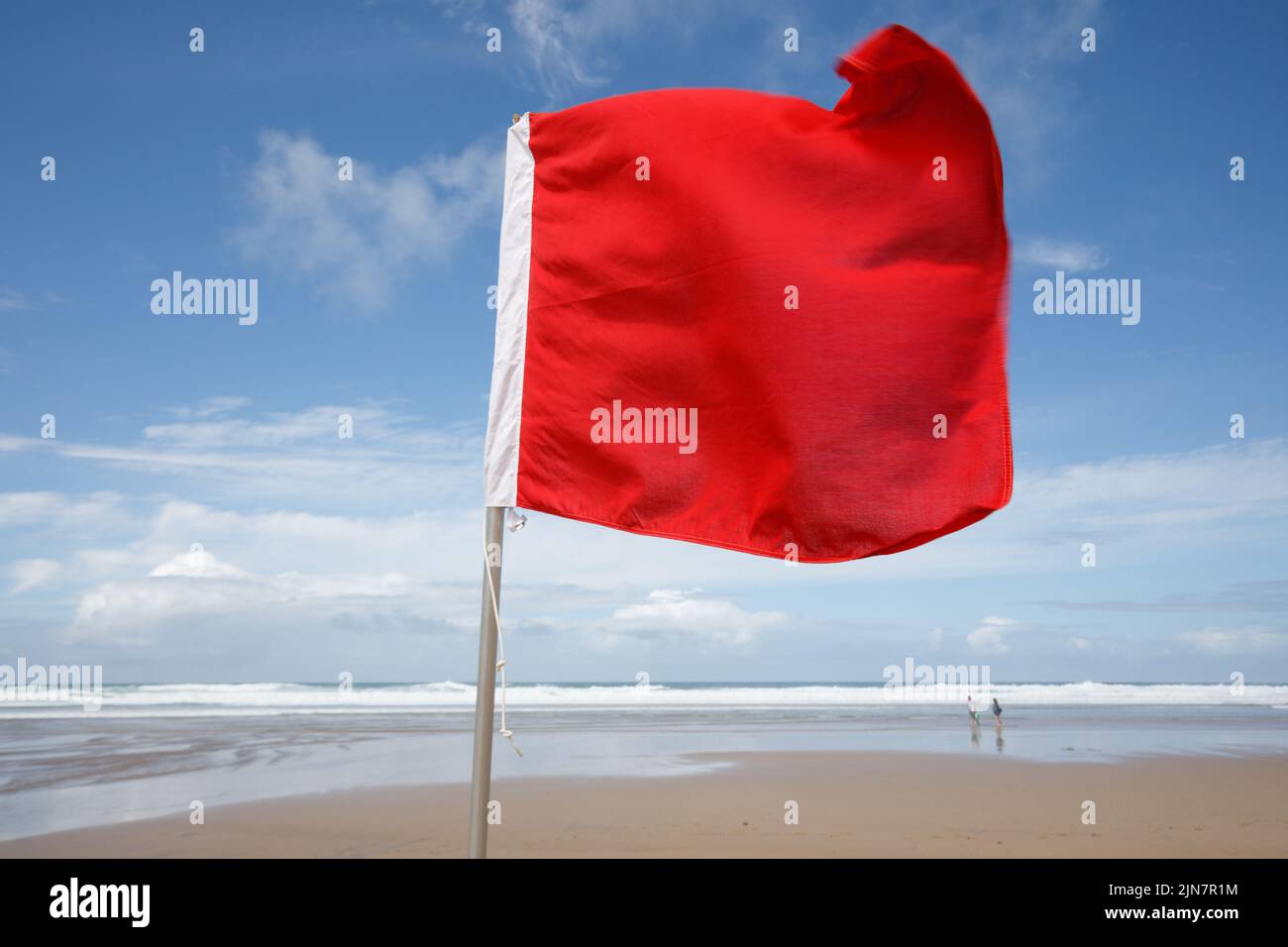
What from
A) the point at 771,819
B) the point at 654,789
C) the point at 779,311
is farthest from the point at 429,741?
the point at 779,311

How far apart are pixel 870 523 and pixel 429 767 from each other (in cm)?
1663

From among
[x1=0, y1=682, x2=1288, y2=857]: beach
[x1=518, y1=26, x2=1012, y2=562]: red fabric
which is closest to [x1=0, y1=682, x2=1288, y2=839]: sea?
[x1=0, y1=682, x2=1288, y2=857]: beach

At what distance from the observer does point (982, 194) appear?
423 cm

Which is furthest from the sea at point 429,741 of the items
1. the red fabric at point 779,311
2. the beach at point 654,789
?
the red fabric at point 779,311

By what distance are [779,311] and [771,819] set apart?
11.2m

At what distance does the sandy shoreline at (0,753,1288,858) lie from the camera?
11781 millimetres

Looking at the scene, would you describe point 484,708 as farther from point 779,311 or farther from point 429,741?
point 429,741

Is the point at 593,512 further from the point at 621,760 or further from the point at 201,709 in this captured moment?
the point at 201,709

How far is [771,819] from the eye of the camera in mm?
13773

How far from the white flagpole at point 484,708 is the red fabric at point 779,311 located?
59 centimetres

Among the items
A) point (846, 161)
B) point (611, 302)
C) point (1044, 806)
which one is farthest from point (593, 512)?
point (1044, 806)

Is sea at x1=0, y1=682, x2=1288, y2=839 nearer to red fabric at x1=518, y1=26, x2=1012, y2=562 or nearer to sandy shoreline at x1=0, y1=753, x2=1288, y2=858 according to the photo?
sandy shoreline at x1=0, y1=753, x2=1288, y2=858
